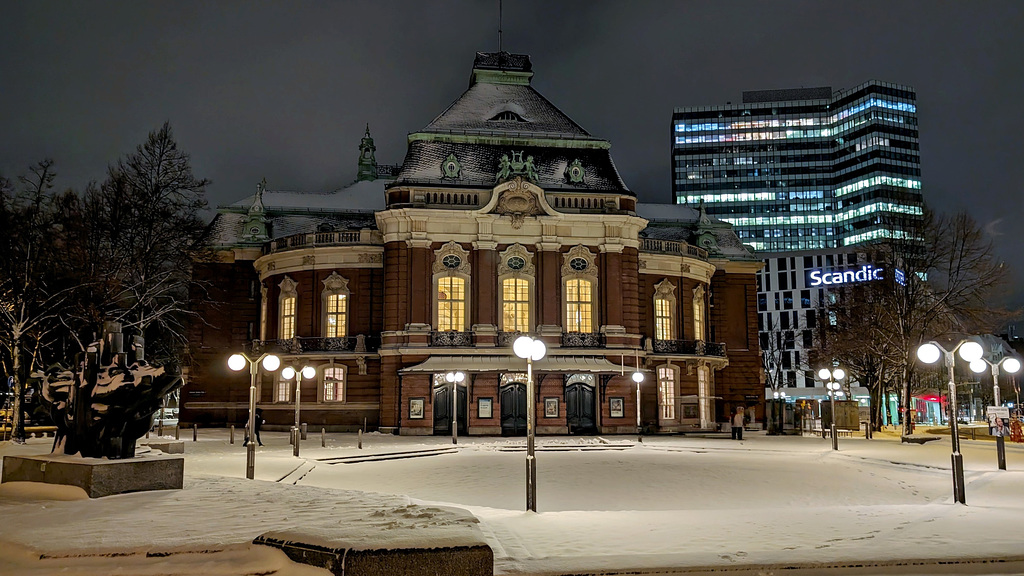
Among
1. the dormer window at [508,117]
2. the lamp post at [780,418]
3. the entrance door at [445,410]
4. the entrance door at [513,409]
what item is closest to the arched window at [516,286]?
the entrance door at [513,409]

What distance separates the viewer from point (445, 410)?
40875 mm

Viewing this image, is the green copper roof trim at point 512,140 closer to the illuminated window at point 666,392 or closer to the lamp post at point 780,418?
the illuminated window at point 666,392

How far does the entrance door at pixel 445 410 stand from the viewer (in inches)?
1599

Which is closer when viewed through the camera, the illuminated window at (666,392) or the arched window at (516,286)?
the arched window at (516,286)

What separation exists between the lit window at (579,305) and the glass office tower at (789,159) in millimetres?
114723

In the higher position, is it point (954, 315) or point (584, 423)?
point (954, 315)

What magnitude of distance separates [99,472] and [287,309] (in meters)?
34.4

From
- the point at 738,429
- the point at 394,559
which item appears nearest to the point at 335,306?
the point at 738,429

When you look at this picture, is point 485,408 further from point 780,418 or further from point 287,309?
point 780,418

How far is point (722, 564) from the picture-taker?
9.12m

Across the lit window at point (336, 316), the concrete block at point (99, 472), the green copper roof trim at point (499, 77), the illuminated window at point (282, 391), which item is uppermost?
the green copper roof trim at point (499, 77)

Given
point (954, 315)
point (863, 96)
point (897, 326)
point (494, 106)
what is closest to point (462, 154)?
point (494, 106)

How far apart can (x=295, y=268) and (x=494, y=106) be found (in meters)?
14.1

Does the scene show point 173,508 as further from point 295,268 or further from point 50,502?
point 295,268
